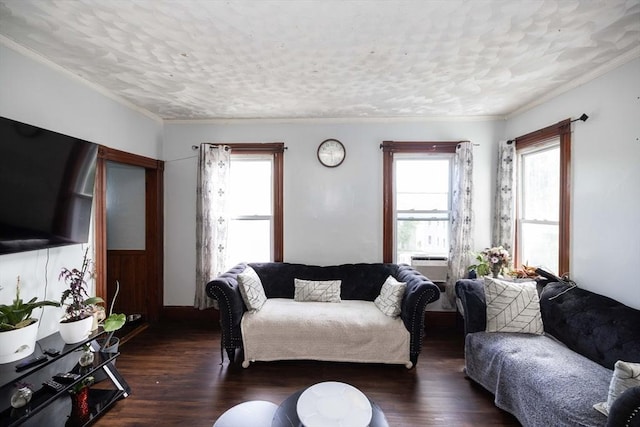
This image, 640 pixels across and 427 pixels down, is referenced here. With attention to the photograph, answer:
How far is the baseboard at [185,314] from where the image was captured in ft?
11.9

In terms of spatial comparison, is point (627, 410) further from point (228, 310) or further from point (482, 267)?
point (228, 310)

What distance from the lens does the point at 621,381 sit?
137 cm

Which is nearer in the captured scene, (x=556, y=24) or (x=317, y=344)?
(x=556, y=24)

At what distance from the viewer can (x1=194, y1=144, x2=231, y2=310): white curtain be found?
3434 mm

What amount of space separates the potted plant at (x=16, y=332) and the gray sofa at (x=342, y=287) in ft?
3.77

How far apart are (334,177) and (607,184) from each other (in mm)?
2573

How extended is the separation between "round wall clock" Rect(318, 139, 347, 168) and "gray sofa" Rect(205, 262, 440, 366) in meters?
1.34

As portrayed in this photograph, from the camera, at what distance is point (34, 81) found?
6.78 ft

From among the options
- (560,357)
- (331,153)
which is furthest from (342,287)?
(560,357)

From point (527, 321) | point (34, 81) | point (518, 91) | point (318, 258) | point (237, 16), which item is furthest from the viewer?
point (318, 258)

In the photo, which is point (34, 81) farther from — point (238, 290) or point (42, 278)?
point (238, 290)

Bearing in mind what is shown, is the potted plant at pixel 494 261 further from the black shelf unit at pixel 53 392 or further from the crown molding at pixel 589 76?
the black shelf unit at pixel 53 392

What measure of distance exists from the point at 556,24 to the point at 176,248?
14.2ft

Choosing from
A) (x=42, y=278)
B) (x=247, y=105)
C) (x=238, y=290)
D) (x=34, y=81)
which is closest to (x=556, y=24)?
(x=247, y=105)
